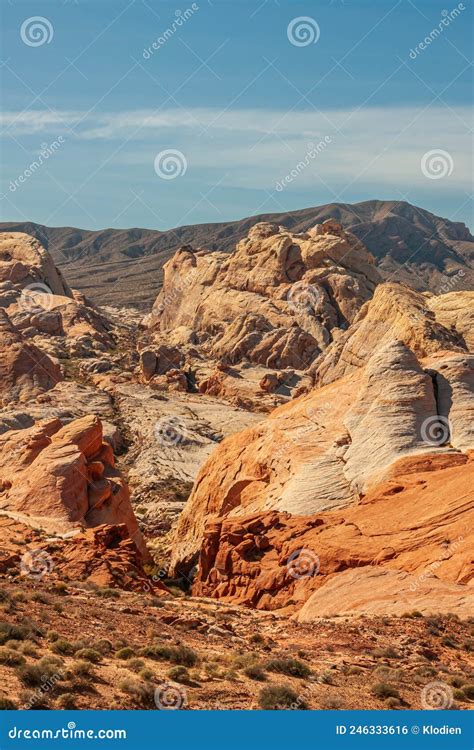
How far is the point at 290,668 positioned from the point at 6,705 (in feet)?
20.0

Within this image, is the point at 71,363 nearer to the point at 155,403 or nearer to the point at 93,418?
the point at 155,403

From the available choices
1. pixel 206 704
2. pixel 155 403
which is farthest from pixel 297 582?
pixel 155 403

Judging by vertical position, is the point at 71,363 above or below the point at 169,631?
above

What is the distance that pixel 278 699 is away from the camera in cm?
1650

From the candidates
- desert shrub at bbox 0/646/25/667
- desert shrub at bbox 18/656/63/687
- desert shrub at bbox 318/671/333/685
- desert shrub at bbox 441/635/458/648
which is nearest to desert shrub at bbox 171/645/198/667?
desert shrub at bbox 318/671/333/685

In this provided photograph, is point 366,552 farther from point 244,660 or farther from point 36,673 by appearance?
point 36,673

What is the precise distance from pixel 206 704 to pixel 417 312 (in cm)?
4162

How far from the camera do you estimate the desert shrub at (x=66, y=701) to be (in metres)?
15.7

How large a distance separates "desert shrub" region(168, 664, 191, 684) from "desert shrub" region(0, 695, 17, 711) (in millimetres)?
3576

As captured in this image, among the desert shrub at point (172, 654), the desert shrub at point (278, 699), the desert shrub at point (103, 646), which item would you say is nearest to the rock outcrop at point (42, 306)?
the desert shrub at point (103, 646)

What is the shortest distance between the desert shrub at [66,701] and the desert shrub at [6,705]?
81 centimetres

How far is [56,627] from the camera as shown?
20766 mm

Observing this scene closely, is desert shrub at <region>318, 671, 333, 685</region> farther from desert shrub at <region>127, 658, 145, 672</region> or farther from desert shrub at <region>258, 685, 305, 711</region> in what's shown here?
desert shrub at <region>127, 658, 145, 672</region>

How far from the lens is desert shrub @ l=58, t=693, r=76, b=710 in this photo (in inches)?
618
